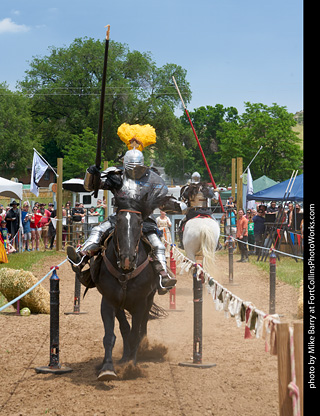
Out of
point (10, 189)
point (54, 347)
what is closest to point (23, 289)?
point (54, 347)

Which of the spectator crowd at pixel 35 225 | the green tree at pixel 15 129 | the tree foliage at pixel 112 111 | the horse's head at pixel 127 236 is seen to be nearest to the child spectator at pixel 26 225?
the spectator crowd at pixel 35 225

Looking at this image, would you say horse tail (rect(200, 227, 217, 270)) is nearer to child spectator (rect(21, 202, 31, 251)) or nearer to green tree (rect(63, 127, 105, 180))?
child spectator (rect(21, 202, 31, 251))

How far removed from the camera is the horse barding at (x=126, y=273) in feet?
21.3

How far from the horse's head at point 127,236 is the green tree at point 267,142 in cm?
5863

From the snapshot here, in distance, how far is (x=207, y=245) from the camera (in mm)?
12445

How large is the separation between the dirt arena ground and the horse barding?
42cm

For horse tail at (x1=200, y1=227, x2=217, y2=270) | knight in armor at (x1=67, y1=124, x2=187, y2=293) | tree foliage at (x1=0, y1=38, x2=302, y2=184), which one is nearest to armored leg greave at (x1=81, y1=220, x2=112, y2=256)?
knight in armor at (x1=67, y1=124, x2=187, y2=293)

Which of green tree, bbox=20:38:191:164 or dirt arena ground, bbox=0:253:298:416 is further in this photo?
green tree, bbox=20:38:191:164

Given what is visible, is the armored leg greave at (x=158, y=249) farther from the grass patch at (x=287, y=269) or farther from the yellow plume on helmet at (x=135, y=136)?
the grass patch at (x=287, y=269)

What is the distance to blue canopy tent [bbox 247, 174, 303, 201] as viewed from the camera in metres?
20.9

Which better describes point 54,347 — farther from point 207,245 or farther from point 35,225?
point 35,225

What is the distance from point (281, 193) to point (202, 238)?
35.9ft
